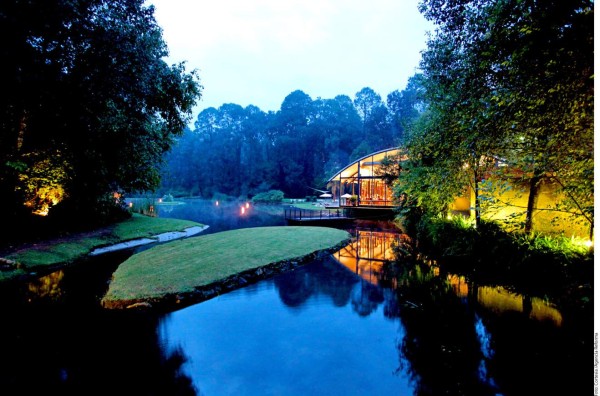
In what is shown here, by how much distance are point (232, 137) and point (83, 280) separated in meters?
68.9

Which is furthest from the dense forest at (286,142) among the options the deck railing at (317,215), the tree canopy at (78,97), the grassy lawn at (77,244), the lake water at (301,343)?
the lake water at (301,343)

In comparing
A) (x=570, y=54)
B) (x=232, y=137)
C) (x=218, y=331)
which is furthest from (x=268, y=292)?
(x=232, y=137)

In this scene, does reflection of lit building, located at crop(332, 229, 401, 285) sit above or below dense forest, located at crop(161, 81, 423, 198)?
below

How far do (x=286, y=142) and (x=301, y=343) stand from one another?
59744mm

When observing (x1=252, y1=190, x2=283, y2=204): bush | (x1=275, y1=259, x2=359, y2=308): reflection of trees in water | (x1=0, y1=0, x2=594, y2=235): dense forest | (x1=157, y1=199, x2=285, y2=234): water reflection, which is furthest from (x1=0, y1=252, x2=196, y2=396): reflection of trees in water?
(x1=252, y1=190, x2=283, y2=204): bush

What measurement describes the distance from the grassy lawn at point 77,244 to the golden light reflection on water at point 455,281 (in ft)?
37.3

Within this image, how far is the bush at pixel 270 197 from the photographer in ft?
186

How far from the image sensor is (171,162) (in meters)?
81.8

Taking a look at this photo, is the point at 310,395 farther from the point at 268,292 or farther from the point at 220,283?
the point at 220,283

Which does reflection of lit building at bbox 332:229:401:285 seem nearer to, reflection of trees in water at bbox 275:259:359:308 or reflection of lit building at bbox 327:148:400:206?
reflection of trees in water at bbox 275:259:359:308

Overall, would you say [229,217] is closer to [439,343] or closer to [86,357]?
[86,357]

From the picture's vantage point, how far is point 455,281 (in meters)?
9.87

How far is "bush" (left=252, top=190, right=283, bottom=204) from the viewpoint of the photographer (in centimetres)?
5656

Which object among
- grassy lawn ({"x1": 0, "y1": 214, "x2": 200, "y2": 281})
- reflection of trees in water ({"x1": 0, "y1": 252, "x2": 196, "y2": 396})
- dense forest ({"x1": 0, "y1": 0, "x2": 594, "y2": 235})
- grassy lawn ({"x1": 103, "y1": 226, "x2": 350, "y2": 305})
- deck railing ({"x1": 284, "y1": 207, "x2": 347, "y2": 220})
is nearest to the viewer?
dense forest ({"x1": 0, "y1": 0, "x2": 594, "y2": 235})
